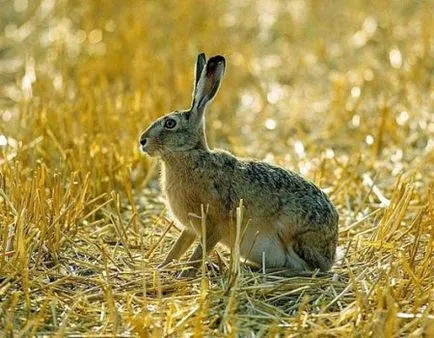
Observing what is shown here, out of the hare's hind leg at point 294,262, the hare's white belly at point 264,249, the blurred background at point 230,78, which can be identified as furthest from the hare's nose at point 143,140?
the blurred background at point 230,78

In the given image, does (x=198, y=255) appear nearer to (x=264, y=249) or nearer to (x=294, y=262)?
(x=264, y=249)

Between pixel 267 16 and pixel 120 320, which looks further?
pixel 267 16

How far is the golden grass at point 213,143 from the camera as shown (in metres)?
4.02

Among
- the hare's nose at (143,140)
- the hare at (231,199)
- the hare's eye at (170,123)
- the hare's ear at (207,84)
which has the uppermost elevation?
the hare's ear at (207,84)

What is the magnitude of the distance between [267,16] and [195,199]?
21.2 ft

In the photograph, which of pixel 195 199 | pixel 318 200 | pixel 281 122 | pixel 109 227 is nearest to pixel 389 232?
pixel 318 200

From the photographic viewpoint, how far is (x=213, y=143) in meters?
7.14

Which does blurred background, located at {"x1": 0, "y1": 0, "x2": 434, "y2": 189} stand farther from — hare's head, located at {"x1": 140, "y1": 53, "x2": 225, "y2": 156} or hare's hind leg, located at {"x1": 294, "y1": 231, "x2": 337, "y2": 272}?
hare's hind leg, located at {"x1": 294, "y1": 231, "x2": 337, "y2": 272}

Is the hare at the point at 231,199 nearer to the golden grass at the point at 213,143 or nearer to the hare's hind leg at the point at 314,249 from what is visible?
the hare's hind leg at the point at 314,249

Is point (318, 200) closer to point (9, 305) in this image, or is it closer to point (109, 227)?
point (109, 227)

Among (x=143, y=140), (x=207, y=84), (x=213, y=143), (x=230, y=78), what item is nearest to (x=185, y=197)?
(x=143, y=140)

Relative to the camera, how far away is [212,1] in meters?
10.8

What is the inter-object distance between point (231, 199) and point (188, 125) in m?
0.41

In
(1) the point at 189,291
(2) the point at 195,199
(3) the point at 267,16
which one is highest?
(3) the point at 267,16
